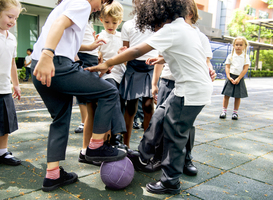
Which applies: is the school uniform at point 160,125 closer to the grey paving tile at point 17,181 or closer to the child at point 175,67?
the child at point 175,67

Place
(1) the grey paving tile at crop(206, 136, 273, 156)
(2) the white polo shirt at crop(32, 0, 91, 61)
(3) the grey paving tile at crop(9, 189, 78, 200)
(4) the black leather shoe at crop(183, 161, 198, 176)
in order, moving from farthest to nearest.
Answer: (1) the grey paving tile at crop(206, 136, 273, 156), (4) the black leather shoe at crop(183, 161, 198, 176), (3) the grey paving tile at crop(9, 189, 78, 200), (2) the white polo shirt at crop(32, 0, 91, 61)

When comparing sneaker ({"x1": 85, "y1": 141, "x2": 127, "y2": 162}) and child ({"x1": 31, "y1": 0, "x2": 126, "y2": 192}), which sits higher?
child ({"x1": 31, "y1": 0, "x2": 126, "y2": 192})

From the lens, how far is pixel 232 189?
2844 millimetres

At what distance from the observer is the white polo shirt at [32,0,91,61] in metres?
2.35

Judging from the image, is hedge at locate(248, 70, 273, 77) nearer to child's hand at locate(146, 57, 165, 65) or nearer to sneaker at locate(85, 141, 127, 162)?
child's hand at locate(146, 57, 165, 65)

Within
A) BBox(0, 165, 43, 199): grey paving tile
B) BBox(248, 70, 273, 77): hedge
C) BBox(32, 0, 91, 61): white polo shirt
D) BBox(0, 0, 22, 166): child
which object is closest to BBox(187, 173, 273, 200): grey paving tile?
BBox(0, 165, 43, 199): grey paving tile

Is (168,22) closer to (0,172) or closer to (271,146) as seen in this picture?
(0,172)

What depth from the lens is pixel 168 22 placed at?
8.87 ft

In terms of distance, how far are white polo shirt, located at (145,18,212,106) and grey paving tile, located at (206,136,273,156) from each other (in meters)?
1.90

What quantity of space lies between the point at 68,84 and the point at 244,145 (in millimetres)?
3178

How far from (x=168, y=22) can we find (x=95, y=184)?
1.74 metres

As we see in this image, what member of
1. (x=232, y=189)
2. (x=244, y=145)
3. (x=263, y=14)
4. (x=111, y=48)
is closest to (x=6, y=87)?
(x=111, y=48)

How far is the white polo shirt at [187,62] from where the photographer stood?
2570 mm

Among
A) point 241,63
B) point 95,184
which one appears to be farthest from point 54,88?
point 241,63
